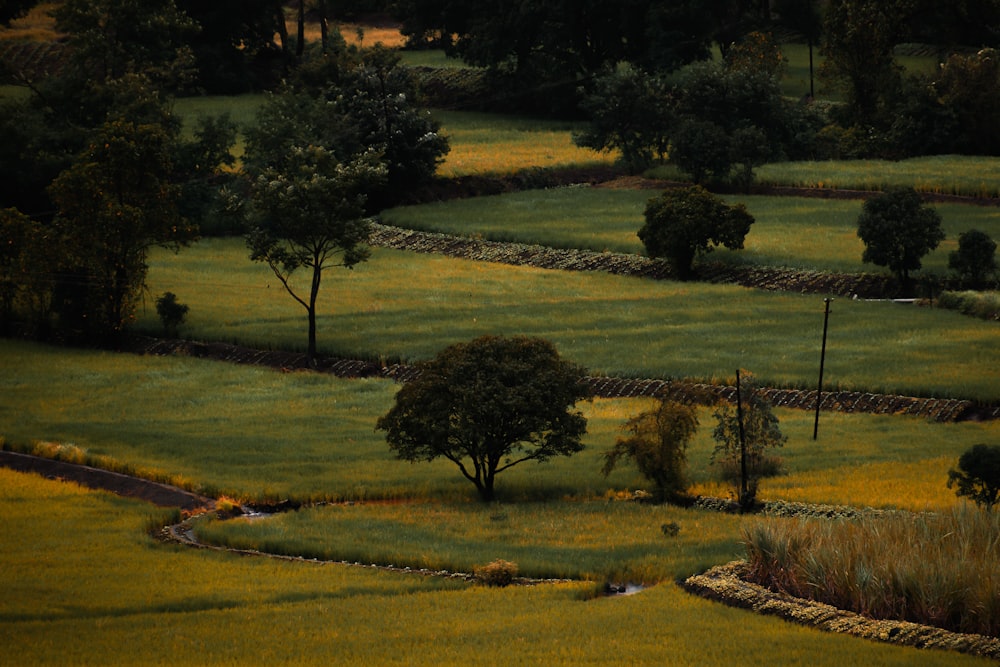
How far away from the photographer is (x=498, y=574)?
40250 mm

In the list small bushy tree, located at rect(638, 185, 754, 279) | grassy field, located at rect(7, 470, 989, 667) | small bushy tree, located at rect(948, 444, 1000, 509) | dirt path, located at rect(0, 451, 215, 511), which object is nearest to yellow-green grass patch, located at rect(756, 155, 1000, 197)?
small bushy tree, located at rect(638, 185, 754, 279)

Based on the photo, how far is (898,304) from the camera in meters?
76.1

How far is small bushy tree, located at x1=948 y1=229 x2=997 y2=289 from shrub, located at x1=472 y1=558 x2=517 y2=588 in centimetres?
4168

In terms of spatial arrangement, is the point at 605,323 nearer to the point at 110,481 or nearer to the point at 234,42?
the point at 110,481

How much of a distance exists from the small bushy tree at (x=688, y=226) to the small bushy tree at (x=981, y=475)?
3858 cm

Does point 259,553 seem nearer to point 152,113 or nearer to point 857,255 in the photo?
point 857,255

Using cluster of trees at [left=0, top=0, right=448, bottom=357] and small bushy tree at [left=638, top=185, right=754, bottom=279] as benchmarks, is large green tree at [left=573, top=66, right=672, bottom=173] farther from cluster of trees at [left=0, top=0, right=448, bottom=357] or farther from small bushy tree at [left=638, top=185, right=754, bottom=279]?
small bushy tree at [left=638, top=185, right=754, bottom=279]

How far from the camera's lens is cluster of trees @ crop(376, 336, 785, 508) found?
50.4 m

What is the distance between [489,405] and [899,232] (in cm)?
3235

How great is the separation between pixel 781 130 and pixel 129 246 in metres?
51.5

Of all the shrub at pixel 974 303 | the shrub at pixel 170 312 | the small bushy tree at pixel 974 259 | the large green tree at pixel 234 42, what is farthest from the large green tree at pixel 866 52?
the shrub at pixel 170 312

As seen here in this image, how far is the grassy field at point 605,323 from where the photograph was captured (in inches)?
2547

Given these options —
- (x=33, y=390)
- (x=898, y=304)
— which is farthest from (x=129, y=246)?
(x=898, y=304)

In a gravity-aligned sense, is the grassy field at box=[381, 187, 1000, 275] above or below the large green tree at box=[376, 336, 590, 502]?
above
